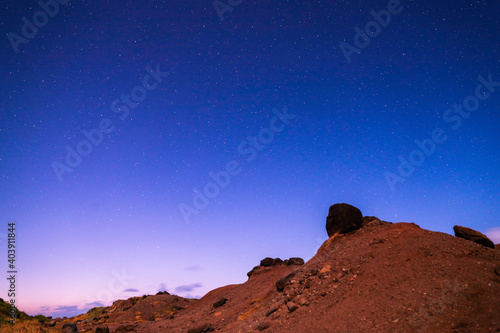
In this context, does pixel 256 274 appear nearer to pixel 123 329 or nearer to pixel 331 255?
pixel 123 329

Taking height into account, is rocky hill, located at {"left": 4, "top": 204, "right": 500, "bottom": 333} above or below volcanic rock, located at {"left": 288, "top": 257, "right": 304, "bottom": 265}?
below

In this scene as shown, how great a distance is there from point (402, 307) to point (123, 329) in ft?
84.5

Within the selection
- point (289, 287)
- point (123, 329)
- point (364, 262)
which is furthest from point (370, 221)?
point (123, 329)

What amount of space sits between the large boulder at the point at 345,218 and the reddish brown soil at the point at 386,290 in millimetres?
638

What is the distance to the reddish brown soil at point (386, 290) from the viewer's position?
1052 cm

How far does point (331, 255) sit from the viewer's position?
19.3 metres

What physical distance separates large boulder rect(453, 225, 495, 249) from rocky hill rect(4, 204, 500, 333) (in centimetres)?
4

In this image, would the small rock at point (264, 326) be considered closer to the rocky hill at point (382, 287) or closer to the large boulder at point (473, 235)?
the rocky hill at point (382, 287)

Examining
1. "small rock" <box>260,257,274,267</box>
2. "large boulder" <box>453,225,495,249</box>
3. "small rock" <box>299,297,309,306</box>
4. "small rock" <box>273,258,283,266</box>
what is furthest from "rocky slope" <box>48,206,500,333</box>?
"small rock" <box>260,257,274,267</box>

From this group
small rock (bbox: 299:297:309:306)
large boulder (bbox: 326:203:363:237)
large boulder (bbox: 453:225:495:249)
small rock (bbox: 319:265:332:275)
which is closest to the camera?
small rock (bbox: 299:297:309:306)

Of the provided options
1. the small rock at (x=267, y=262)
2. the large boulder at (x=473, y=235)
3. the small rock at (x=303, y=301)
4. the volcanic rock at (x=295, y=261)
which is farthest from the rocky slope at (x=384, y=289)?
the small rock at (x=267, y=262)

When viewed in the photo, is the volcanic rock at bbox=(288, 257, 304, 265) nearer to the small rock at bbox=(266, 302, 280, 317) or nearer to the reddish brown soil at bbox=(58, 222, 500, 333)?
the reddish brown soil at bbox=(58, 222, 500, 333)

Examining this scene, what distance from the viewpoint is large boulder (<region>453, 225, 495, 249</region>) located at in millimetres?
15852

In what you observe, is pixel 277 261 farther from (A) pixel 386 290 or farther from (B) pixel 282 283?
(A) pixel 386 290
